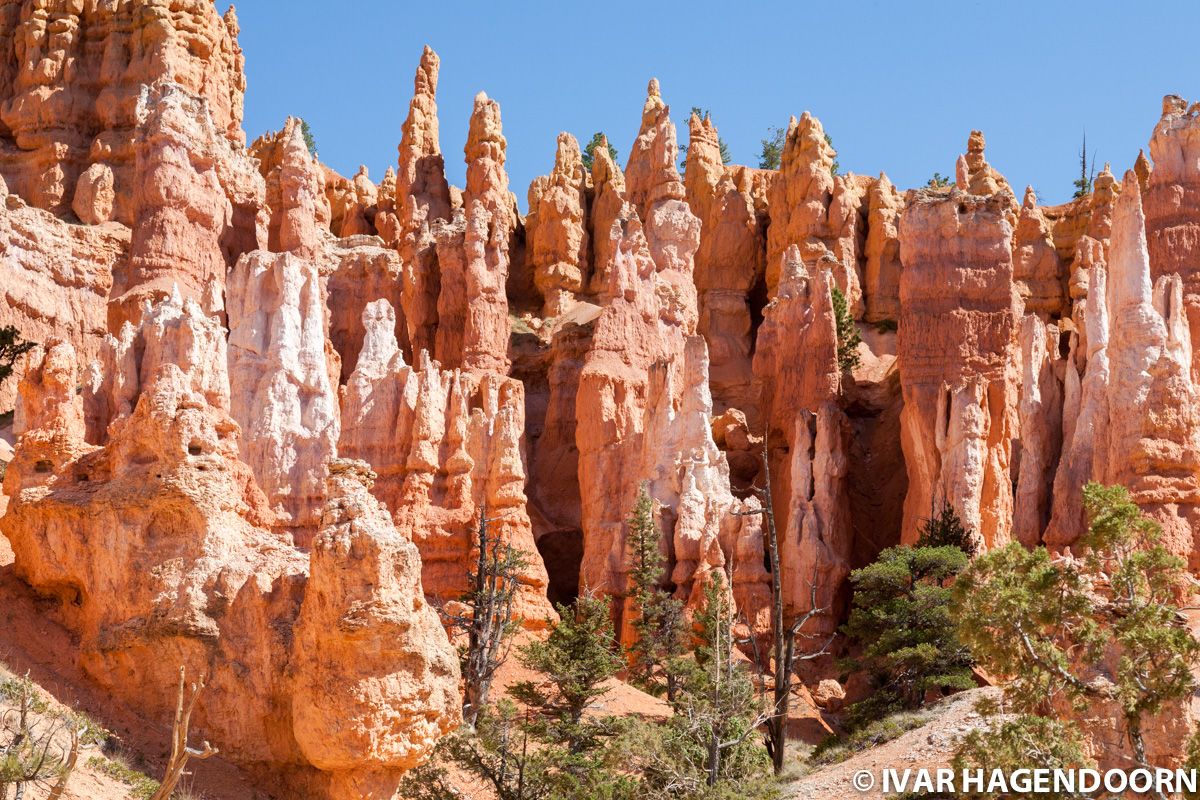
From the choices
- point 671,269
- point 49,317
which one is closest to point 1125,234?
point 671,269

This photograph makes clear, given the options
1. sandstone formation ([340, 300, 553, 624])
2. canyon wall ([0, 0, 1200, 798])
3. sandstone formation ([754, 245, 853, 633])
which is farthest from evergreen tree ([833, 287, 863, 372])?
sandstone formation ([340, 300, 553, 624])

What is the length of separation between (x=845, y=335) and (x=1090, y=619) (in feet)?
122

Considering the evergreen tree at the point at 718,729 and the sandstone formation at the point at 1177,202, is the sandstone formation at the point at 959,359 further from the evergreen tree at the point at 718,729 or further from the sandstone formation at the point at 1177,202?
the evergreen tree at the point at 718,729

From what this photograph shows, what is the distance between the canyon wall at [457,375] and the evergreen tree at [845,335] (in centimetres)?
23

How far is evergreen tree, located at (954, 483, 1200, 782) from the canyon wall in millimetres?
7366

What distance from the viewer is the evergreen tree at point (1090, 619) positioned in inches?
786

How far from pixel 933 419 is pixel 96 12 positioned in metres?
33.9

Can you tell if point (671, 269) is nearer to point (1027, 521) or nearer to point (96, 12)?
point (1027, 521)

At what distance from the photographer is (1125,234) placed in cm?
4403

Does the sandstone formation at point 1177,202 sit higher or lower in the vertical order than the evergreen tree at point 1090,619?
higher

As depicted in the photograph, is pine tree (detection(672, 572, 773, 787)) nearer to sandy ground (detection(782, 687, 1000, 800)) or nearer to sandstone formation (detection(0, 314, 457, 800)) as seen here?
sandy ground (detection(782, 687, 1000, 800))

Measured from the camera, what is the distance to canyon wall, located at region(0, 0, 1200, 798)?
23703mm

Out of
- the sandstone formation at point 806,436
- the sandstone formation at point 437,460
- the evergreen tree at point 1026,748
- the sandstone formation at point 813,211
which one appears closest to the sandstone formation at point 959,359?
the sandstone formation at point 806,436

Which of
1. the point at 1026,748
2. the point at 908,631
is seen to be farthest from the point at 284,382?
the point at 1026,748
